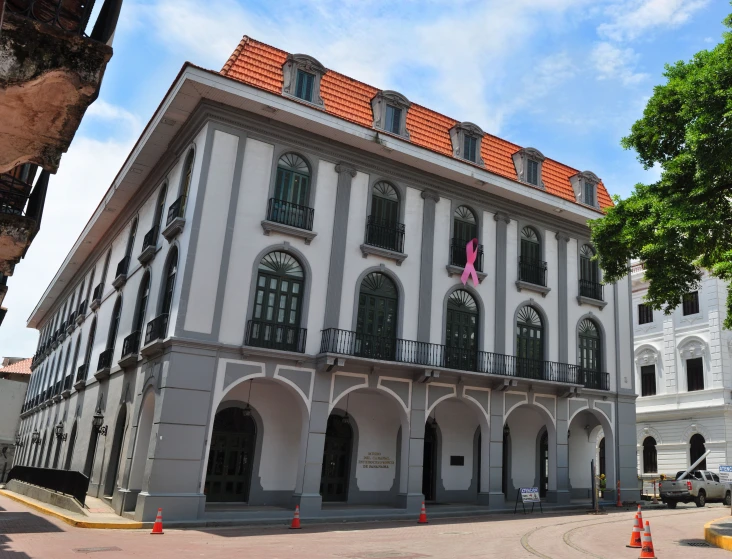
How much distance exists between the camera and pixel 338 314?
2031 centimetres

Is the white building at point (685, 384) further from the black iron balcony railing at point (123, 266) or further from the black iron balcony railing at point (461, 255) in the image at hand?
the black iron balcony railing at point (123, 266)

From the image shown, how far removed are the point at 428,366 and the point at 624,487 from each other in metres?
11.5

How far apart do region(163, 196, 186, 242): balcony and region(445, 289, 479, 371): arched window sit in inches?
388

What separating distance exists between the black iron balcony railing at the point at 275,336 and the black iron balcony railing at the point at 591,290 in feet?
44.2

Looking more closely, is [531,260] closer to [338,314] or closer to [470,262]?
[470,262]

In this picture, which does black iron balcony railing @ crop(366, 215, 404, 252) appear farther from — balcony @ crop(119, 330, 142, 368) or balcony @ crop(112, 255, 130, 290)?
balcony @ crop(112, 255, 130, 290)

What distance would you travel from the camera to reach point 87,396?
28.0 m

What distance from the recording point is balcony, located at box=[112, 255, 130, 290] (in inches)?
1000

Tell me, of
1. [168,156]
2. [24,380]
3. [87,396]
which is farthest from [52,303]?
[168,156]

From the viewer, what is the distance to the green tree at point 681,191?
14.4 metres

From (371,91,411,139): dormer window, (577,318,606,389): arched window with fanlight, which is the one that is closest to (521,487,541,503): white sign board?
(577,318,606,389): arched window with fanlight

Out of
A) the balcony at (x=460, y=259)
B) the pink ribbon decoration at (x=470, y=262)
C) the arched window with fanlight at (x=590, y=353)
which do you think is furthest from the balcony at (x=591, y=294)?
the pink ribbon decoration at (x=470, y=262)

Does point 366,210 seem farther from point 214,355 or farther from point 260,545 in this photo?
point 260,545

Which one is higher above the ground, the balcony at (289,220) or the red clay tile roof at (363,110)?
the red clay tile roof at (363,110)
